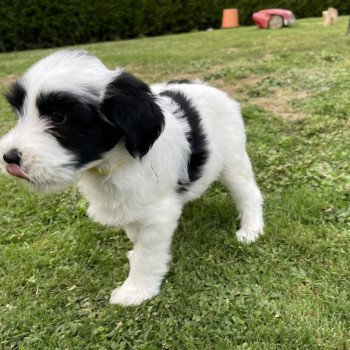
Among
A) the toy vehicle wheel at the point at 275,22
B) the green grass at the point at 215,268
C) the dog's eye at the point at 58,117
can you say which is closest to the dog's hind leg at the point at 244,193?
the green grass at the point at 215,268

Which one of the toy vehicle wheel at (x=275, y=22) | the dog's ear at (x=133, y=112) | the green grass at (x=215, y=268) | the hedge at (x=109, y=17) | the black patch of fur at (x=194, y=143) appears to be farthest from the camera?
the hedge at (x=109, y=17)

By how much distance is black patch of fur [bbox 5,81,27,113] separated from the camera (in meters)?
2.09

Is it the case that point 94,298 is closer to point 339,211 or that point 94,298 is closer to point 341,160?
point 339,211

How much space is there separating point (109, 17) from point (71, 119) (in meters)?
16.2

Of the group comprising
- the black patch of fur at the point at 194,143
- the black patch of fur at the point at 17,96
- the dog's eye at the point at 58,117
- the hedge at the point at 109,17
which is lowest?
the hedge at the point at 109,17

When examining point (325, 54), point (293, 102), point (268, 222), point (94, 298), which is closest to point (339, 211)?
point (268, 222)

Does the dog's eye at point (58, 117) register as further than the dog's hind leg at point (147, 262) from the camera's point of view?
No

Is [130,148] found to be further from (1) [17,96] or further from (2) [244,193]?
(2) [244,193]

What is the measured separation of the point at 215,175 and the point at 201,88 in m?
0.64

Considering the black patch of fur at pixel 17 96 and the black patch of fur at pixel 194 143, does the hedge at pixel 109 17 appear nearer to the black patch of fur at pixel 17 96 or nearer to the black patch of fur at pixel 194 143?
the black patch of fur at pixel 194 143

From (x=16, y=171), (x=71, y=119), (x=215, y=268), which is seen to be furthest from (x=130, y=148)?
(x=215, y=268)

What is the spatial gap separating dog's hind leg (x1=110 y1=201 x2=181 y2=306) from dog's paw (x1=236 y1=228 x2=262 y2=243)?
624 millimetres

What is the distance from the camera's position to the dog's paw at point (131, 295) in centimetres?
270

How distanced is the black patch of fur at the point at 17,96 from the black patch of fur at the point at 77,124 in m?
0.14
